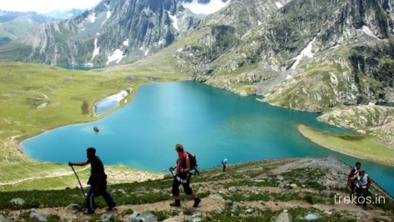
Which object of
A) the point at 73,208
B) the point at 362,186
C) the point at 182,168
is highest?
the point at 182,168

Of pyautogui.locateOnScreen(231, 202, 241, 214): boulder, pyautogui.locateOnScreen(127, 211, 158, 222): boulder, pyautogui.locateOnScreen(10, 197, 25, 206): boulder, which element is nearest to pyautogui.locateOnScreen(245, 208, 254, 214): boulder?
pyautogui.locateOnScreen(231, 202, 241, 214): boulder

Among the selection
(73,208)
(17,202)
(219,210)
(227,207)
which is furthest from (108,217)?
(227,207)

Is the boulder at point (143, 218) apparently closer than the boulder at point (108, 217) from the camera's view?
Yes

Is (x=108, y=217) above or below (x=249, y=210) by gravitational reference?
above

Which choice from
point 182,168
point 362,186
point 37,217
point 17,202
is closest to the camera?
point 37,217

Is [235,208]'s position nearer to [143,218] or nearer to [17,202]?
[143,218]

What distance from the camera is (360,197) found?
43719 mm

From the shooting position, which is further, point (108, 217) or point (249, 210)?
point (249, 210)

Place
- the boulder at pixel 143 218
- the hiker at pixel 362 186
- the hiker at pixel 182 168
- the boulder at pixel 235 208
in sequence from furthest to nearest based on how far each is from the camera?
the hiker at pixel 362 186, the boulder at pixel 235 208, the hiker at pixel 182 168, the boulder at pixel 143 218

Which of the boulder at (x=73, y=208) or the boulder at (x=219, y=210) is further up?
the boulder at (x=73, y=208)

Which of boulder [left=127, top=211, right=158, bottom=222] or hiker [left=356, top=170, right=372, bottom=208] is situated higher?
boulder [left=127, top=211, right=158, bottom=222]

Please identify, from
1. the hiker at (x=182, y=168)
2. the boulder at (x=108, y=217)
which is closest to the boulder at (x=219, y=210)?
the hiker at (x=182, y=168)

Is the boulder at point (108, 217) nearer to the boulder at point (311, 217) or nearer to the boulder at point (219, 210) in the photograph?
the boulder at point (219, 210)

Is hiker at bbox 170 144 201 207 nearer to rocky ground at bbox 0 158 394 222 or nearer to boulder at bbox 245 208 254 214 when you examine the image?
rocky ground at bbox 0 158 394 222
